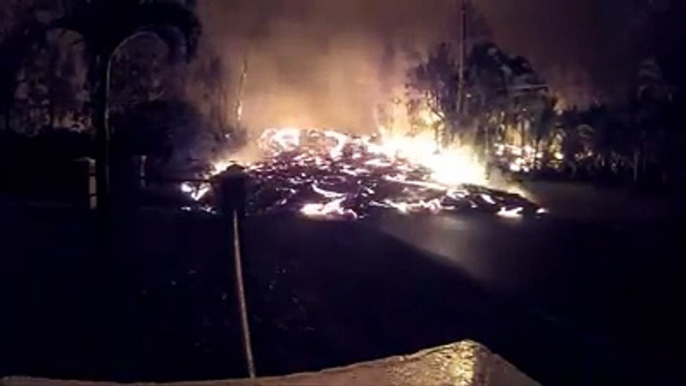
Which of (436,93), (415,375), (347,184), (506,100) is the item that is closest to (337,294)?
(347,184)

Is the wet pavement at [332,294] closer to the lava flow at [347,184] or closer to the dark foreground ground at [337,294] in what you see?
the dark foreground ground at [337,294]

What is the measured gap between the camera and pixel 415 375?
74.7 inches

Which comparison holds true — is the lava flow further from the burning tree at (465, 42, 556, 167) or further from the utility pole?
the utility pole

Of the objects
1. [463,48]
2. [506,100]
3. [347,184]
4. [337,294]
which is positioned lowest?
[337,294]

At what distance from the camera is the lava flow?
22.0 feet

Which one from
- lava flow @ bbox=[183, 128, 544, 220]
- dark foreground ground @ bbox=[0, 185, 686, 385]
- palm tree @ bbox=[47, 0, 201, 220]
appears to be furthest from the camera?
lava flow @ bbox=[183, 128, 544, 220]

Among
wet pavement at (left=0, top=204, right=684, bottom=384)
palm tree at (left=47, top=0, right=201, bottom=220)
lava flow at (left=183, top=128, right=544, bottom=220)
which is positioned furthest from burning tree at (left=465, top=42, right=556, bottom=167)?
palm tree at (left=47, top=0, right=201, bottom=220)

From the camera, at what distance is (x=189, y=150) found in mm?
6758

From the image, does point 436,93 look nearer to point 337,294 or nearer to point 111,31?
point 111,31

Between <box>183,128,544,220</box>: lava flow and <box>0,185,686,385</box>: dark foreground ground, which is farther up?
<box>183,128,544,220</box>: lava flow

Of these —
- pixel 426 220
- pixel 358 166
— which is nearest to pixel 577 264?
pixel 426 220

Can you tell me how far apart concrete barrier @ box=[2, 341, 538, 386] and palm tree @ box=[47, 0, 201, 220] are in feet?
15.7

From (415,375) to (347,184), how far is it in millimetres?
4876

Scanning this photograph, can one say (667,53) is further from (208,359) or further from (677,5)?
(208,359)
